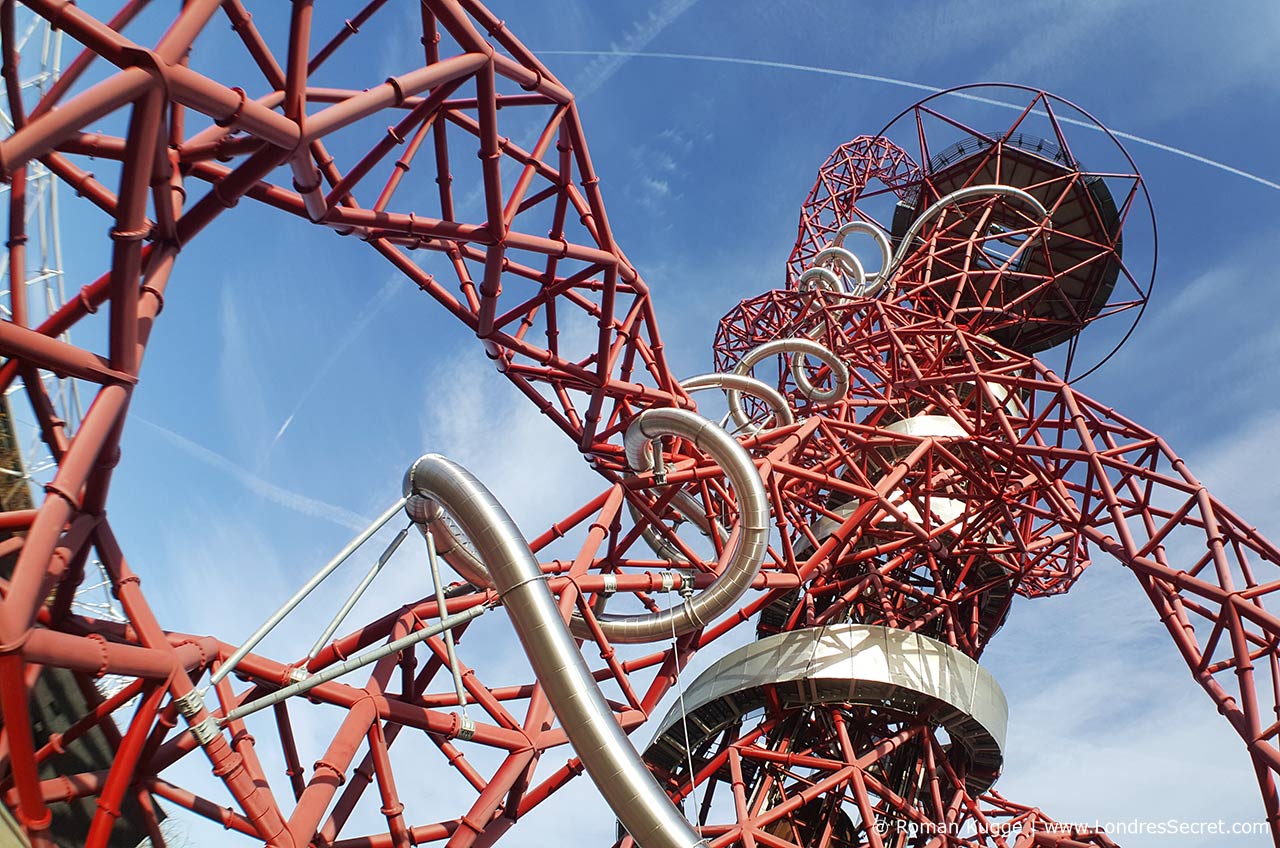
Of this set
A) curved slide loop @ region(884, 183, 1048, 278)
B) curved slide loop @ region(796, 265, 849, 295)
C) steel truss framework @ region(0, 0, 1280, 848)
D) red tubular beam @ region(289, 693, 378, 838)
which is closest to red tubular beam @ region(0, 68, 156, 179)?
steel truss framework @ region(0, 0, 1280, 848)

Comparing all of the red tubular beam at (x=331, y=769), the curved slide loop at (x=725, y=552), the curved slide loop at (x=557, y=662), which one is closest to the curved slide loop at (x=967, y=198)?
the curved slide loop at (x=725, y=552)

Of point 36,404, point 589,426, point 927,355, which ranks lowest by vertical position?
point 36,404

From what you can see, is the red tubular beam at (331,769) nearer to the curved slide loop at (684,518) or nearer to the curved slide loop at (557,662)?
the curved slide loop at (557,662)

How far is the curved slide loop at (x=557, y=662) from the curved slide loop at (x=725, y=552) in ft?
19.2

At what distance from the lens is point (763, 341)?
36.4m

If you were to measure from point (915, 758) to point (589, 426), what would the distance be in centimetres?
1289

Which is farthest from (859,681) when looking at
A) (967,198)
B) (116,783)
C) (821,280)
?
(967,198)

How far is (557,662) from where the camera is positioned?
13.8m

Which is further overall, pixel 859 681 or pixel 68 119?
pixel 859 681

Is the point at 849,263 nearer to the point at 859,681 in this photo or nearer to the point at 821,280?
the point at 821,280

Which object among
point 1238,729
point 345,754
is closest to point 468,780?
point 345,754

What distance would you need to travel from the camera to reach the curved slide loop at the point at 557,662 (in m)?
12.2

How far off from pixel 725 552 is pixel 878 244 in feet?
60.2

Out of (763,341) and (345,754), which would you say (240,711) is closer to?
(345,754)
